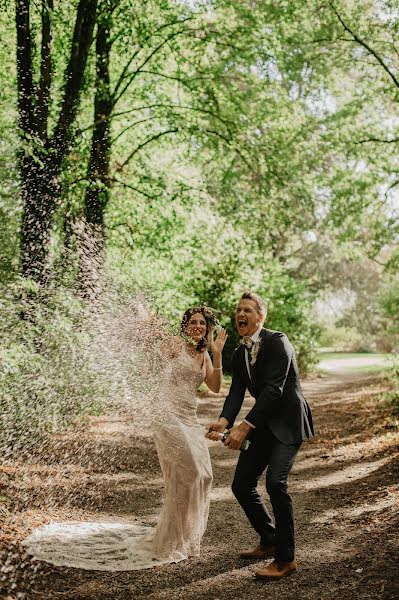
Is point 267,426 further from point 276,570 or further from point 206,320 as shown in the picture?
point 206,320

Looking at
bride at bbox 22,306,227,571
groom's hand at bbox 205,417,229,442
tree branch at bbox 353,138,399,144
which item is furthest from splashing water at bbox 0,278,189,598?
tree branch at bbox 353,138,399,144

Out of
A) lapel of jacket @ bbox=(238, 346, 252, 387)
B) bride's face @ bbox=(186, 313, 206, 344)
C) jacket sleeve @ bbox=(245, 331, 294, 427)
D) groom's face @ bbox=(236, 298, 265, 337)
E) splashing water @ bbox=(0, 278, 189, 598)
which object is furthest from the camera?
splashing water @ bbox=(0, 278, 189, 598)

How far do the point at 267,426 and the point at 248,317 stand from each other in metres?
0.93

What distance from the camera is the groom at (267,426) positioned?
16.8 ft

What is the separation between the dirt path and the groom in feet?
1.01

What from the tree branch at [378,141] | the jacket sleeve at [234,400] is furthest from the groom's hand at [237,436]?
the tree branch at [378,141]

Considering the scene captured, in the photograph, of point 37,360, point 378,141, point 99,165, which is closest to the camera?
point 37,360

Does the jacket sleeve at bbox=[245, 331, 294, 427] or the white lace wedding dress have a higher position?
the jacket sleeve at bbox=[245, 331, 294, 427]

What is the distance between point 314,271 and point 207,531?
30.9 m

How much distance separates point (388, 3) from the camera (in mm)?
14219

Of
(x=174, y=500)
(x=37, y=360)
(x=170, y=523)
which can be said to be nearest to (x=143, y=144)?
(x=37, y=360)

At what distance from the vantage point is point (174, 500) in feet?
19.8

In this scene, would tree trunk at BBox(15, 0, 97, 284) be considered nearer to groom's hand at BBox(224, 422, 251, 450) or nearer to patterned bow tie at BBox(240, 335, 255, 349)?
patterned bow tie at BBox(240, 335, 255, 349)

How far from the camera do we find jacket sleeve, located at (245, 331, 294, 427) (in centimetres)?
515
